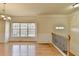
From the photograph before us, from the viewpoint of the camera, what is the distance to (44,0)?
1.50 meters

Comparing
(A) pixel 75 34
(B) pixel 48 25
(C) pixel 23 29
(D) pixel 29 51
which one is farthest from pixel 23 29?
(D) pixel 29 51

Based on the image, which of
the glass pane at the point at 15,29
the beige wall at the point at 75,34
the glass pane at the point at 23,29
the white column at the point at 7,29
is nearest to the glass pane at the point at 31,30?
the glass pane at the point at 23,29

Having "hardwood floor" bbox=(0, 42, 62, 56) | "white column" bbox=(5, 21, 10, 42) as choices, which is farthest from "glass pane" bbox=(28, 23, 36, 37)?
"hardwood floor" bbox=(0, 42, 62, 56)

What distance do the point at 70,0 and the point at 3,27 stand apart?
1071 cm

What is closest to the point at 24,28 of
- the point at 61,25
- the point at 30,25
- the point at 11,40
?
the point at 30,25

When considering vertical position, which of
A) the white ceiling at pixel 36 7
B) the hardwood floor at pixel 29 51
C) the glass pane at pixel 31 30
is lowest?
the hardwood floor at pixel 29 51

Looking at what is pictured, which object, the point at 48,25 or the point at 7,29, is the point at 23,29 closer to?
the point at 7,29

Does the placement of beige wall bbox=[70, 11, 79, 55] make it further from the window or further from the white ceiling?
the window

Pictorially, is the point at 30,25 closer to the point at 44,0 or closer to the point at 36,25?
the point at 36,25

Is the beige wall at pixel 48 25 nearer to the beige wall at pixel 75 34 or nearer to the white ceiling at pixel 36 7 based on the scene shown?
the beige wall at pixel 75 34

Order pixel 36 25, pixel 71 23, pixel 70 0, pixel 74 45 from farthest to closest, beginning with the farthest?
pixel 36 25 → pixel 71 23 → pixel 74 45 → pixel 70 0

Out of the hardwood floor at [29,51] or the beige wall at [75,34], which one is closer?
the hardwood floor at [29,51]

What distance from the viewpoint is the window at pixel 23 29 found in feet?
41.8

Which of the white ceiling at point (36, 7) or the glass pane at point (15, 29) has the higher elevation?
the white ceiling at point (36, 7)
